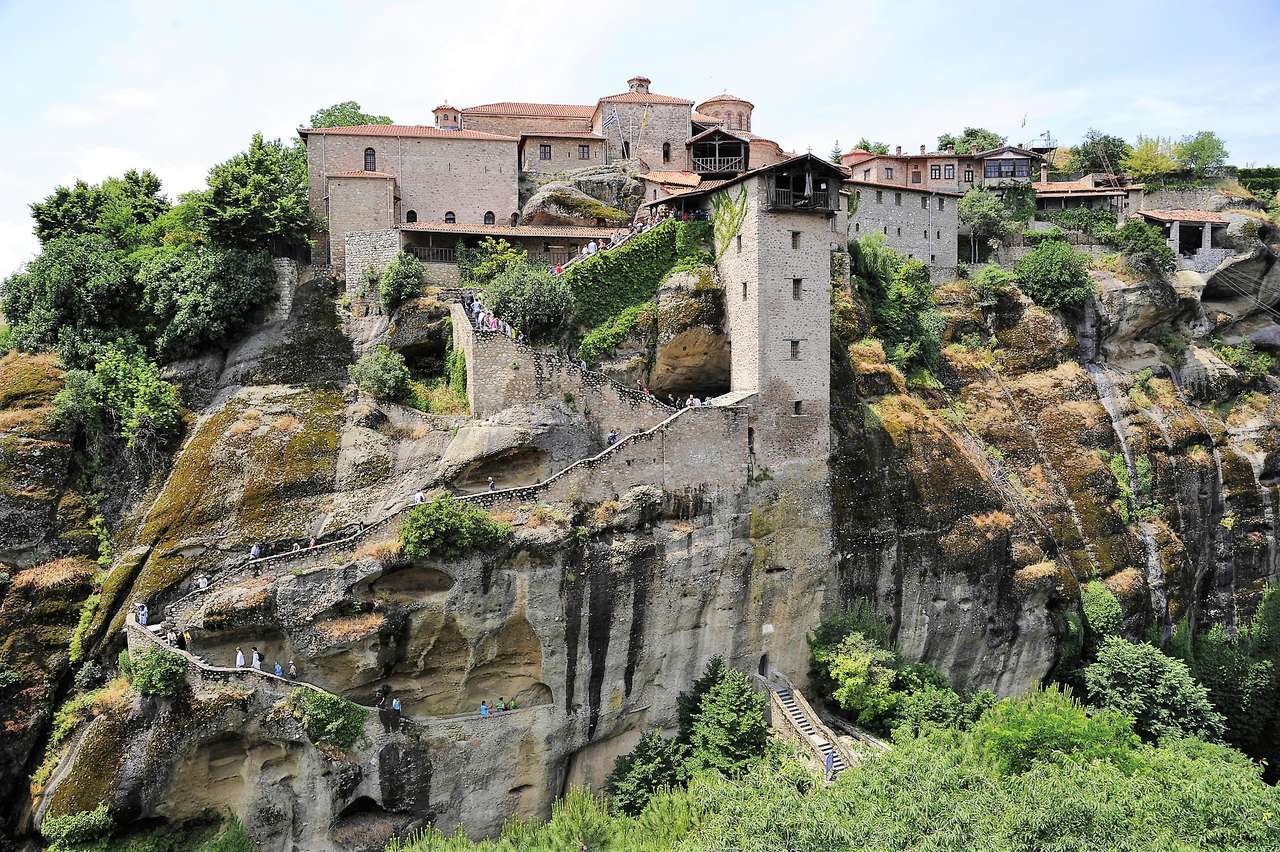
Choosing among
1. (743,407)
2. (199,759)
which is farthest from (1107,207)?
(199,759)

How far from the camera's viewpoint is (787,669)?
122 feet

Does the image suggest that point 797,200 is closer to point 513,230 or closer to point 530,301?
point 530,301

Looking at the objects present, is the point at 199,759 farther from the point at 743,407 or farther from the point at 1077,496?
the point at 1077,496

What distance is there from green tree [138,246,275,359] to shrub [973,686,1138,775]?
99.0 feet

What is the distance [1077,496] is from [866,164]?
2121cm

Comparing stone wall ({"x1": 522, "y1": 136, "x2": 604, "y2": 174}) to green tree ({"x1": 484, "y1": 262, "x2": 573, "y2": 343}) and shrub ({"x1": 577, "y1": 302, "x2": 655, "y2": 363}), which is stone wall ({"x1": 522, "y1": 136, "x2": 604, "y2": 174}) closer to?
shrub ({"x1": 577, "y1": 302, "x2": 655, "y2": 363})

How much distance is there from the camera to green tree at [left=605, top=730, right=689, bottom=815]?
1298 inches

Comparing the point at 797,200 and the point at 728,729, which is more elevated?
the point at 797,200

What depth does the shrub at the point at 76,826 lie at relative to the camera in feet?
86.0

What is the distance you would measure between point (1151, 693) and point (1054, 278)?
21.3 m

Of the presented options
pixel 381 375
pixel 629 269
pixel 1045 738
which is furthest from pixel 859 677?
pixel 381 375

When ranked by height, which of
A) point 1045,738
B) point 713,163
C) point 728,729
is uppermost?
point 713,163

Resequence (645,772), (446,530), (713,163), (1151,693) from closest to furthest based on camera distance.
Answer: (446,530) < (645,772) < (1151,693) < (713,163)

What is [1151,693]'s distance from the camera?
42094 millimetres
